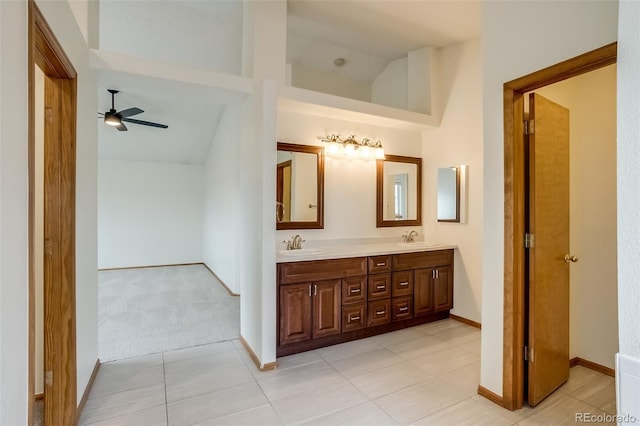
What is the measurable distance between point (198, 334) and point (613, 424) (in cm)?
334

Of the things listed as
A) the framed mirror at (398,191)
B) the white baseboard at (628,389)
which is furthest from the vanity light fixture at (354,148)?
the white baseboard at (628,389)

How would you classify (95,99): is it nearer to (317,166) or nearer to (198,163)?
(317,166)

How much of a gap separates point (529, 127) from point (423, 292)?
2.09 metres

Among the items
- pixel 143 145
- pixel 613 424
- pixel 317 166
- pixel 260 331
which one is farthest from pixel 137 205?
pixel 613 424

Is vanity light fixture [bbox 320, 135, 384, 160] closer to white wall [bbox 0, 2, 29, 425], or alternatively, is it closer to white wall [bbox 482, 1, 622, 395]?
white wall [bbox 482, 1, 622, 395]

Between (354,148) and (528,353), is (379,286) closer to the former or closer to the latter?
(528,353)

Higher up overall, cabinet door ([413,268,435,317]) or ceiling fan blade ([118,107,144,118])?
ceiling fan blade ([118,107,144,118])

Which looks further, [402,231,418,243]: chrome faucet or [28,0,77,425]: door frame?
[402,231,418,243]: chrome faucet

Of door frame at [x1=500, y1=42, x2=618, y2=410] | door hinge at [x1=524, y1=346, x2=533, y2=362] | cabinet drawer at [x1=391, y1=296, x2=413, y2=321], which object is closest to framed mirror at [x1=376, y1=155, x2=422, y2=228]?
cabinet drawer at [x1=391, y1=296, x2=413, y2=321]

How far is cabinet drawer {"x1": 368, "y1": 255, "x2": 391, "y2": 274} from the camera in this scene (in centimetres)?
321

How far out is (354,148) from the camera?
3719mm

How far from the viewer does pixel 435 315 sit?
12.3 feet

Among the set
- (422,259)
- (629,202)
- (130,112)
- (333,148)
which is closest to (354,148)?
(333,148)

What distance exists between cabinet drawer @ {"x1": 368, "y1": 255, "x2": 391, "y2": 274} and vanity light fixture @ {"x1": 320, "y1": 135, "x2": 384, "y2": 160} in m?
1.23
